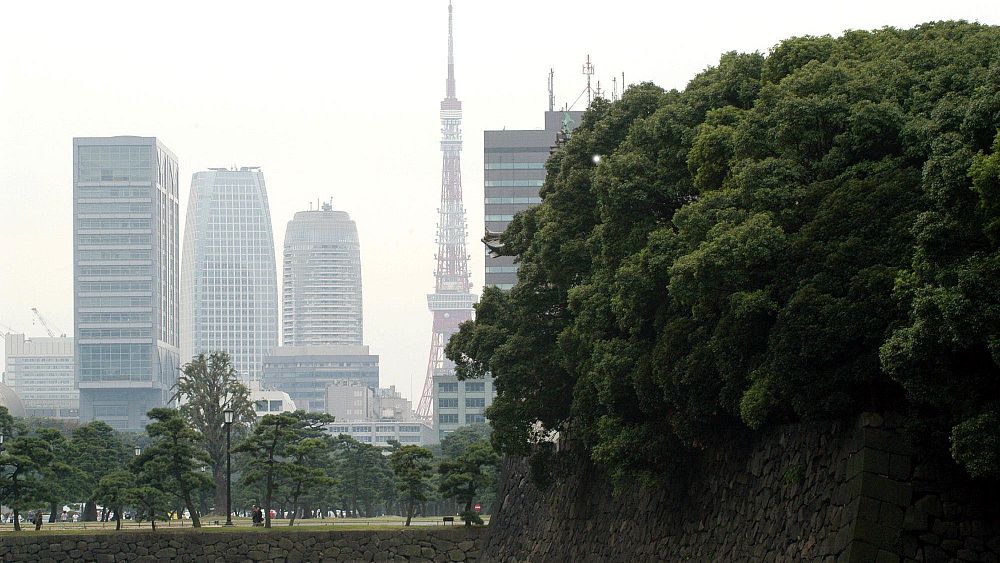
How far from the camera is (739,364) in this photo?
2292 centimetres

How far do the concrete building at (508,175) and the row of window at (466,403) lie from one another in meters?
12.1

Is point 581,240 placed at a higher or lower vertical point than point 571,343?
higher

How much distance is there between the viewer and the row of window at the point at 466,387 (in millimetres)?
147375

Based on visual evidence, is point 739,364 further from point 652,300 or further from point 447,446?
point 447,446

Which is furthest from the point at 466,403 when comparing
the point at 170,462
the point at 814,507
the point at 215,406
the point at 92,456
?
the point at 814,507

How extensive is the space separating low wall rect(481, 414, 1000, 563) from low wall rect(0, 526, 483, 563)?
1604 centimetres

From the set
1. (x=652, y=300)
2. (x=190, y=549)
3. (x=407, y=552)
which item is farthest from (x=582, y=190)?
(x=190, y=549)

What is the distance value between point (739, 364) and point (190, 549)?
102ft

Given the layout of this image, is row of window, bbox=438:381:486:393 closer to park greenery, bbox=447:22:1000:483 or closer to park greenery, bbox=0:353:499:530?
park greenery, bbox=0:353:499:530

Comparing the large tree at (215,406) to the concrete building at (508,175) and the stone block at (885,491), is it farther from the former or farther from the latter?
the concrete building at (508,175)

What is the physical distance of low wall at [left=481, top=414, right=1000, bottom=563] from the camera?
19.4 m

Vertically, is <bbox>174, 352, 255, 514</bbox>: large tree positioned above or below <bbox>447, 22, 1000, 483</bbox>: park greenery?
below

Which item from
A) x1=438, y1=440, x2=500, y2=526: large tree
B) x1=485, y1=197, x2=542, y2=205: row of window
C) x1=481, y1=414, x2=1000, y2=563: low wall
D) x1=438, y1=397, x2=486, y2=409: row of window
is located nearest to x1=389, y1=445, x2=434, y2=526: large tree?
x1=438, y1=440, x2=500, y2=526: large tree

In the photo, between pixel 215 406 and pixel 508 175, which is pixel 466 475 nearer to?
pixel 215 406
